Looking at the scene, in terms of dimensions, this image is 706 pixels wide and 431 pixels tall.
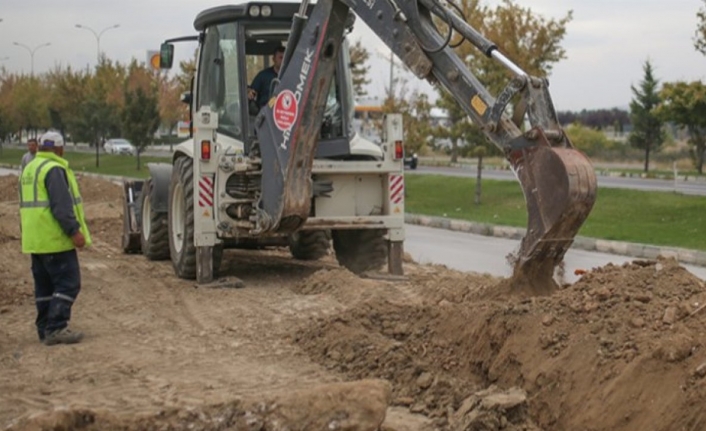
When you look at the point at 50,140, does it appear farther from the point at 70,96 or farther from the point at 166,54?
the point at 70,96

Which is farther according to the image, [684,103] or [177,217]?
[684,103]

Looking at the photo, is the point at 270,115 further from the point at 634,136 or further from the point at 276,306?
the point at 634,136

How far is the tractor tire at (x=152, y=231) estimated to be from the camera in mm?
15281

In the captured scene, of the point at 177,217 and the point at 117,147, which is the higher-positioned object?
the point at 177,217

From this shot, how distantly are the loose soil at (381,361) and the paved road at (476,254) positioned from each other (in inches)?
171

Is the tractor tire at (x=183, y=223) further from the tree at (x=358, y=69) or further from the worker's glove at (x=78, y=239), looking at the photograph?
the tree at (x=358, y=69)

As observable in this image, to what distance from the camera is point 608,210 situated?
26438 millimetres

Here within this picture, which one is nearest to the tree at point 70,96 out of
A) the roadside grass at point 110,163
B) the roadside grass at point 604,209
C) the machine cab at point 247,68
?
the roadside grass at point 110,163

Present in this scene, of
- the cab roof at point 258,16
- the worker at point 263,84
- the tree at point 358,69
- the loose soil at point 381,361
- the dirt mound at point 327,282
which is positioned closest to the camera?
the loose soil at point 381,361

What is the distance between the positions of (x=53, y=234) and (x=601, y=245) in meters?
11.6

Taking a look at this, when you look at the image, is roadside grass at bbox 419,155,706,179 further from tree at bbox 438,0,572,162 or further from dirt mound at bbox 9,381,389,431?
dirt mound at bbox 9,381,389,431

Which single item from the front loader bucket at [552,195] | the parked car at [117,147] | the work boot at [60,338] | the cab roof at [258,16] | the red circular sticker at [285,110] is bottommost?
the parked car at [117,147]

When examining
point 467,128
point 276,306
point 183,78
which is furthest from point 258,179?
point 183,78

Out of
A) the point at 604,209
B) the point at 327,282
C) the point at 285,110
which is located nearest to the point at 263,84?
the point at 285,110
